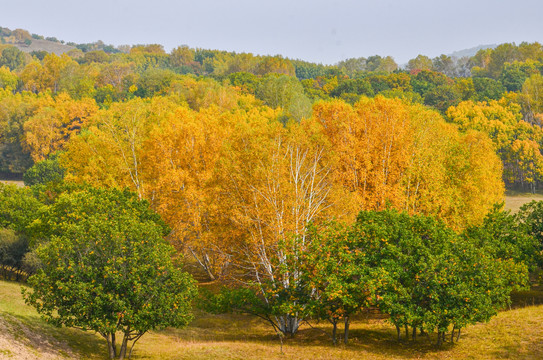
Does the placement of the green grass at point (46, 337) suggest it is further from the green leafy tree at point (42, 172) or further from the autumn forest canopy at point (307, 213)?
the green leafy tree at point (42, 172)

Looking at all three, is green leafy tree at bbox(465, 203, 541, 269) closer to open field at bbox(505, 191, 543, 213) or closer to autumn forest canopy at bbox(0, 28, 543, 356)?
autumn forest canopy at bbox(0, 28, 543, 356)

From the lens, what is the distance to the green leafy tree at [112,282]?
26.3 metres

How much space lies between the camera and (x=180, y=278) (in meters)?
29.2

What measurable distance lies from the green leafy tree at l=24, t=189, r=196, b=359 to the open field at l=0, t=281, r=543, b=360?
7.38 ft

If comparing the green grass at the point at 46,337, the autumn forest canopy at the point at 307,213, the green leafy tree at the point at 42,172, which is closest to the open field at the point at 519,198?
the autumn forest canopy at the point at 307,213

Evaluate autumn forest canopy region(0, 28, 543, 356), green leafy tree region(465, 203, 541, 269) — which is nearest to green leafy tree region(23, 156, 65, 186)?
autumn forest canopy region(0, 28, 543, 356)

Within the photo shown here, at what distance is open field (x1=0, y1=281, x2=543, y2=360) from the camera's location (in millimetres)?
28391

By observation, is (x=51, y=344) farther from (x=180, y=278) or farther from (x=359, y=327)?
(x=359, y=327)

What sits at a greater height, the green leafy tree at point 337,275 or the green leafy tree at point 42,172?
the green leafy tree at point 42,172

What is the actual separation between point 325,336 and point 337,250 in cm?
813

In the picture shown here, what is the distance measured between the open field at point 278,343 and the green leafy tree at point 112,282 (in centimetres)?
225

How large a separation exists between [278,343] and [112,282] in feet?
43.6

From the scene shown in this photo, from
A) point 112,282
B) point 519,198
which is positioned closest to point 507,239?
point 112,282

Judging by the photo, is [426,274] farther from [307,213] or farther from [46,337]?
[46,337]
